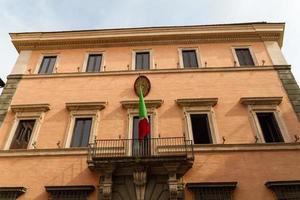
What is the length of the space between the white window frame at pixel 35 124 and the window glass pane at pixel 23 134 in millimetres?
121

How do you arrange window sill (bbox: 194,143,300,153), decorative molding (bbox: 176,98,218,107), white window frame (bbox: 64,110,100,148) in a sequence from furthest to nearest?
decorative molding (bbox: 176,98,218,107) → white window frame (bbox: 64,110,100,148) → window sill (bbox: 194,143,300,153)

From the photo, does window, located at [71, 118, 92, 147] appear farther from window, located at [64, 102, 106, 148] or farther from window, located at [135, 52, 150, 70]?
window, located at [135, 52, 150, 70]

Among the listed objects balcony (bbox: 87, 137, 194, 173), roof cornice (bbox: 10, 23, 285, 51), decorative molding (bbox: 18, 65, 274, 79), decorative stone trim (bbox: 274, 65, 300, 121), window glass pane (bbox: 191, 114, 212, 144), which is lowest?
balcony (bbox: 87, 137, 194, 173)

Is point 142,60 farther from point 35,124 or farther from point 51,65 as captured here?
point 35,124

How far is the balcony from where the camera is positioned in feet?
31.3

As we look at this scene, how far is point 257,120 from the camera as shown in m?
11.6

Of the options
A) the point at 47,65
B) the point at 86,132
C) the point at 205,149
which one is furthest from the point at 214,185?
the point at 47,65

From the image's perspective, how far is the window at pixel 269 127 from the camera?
1124cm

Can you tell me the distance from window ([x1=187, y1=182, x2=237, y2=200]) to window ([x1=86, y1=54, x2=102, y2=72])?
24.8 feet


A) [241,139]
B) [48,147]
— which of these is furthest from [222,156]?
[48,147]

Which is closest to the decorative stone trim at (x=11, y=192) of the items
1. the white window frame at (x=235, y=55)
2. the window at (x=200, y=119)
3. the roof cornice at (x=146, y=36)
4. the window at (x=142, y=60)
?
the window at (x=200, y=119)

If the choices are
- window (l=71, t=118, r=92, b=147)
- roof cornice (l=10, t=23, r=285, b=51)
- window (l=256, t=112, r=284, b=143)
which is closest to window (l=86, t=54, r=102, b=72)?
roof cornice (l=10, t=23, r=285, b=51)

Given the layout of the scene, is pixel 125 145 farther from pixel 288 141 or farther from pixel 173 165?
pixel 288 141

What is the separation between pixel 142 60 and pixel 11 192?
8284 millimetres
